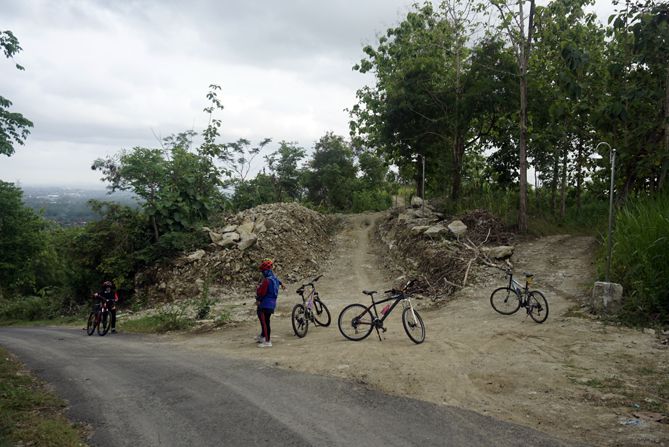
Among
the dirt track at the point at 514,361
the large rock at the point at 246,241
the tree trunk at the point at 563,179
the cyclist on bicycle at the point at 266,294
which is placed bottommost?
the dirt track at the point at 514,361

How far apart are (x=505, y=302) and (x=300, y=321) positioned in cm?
500

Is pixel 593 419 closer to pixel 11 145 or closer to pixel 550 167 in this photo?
pixel 11 145

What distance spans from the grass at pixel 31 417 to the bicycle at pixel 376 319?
497 centimetres

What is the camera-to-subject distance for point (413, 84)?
877 inches

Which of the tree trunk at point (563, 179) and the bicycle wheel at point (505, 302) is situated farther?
the tree trunk at point (563, 179)

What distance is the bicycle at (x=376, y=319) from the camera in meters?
8.93

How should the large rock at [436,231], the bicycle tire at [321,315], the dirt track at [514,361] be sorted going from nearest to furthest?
1. the dirt track at [514,361]
2. the bicycle tire at [321,315]
3. the large rock at [436,231]

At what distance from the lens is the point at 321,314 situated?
11461mm

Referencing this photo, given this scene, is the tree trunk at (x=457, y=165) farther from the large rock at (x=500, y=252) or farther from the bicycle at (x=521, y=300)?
the bicycle at (x=521, y=300)

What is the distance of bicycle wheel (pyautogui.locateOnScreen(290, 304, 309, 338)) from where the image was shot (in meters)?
10.4

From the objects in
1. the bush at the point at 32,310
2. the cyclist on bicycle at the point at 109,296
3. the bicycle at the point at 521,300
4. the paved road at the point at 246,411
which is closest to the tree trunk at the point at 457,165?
the bicycle at the point at 521,300

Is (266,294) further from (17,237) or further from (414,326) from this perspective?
(17,237)

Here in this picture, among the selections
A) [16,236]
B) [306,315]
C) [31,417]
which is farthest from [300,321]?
[16,236]

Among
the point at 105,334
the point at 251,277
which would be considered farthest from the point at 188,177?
the point at 105,334
